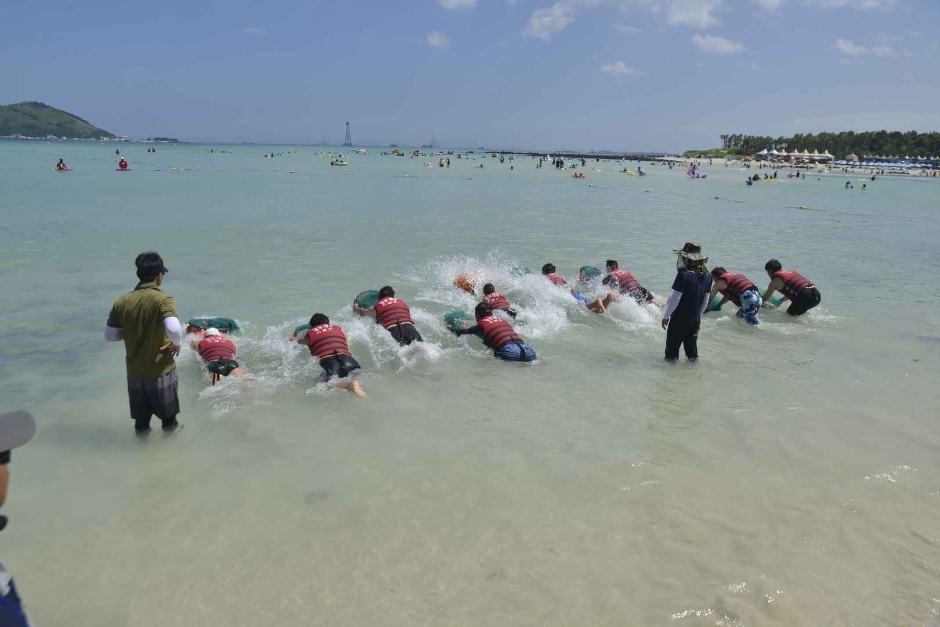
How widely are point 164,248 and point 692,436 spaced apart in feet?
54.5

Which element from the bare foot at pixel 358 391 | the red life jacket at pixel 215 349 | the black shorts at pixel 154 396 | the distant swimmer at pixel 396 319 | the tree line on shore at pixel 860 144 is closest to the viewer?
the black shorts at pixel 154 396

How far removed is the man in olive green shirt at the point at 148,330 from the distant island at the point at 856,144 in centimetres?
13799

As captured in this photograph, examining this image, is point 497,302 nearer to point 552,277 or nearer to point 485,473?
point 552,277

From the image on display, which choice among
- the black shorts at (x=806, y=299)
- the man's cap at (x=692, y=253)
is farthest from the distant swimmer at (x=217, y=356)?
the black shorts at (x=806, y=299)

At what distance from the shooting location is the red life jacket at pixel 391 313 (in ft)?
29.0

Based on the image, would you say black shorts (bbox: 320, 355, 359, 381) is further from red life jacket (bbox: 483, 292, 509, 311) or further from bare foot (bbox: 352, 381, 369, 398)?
red life jacket (bbox: 483, 292, 509, 311)

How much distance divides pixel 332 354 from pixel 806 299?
9.10 meters

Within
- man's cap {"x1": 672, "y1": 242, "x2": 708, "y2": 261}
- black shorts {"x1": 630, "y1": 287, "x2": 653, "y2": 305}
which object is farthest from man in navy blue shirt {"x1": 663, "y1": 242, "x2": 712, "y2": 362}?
black shorts {"x1": 630, "y1": 287, "x2": 653, "y2": 305}

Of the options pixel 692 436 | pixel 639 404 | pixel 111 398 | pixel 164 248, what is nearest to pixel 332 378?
pixel 111 398

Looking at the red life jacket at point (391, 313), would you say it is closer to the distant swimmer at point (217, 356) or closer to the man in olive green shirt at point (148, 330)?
the distant swimmer at point (217, 356)

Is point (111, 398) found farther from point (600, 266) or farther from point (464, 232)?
point (464, 232)

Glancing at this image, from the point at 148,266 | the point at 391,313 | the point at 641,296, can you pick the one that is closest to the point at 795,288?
the point at 641,296

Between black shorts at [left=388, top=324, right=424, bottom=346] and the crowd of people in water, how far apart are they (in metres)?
0.01

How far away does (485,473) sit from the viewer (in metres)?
5.40
